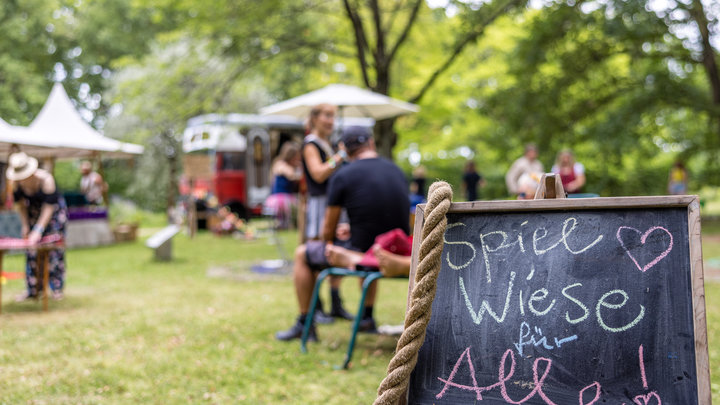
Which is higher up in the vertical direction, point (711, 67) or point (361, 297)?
point (711, 67)

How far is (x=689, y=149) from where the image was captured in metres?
16.9

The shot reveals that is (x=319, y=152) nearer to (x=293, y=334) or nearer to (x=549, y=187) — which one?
(x=293, y=334)

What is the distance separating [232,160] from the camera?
19.2 m

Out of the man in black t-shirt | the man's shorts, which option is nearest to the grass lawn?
the man's shorts

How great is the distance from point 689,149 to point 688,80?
197 cm

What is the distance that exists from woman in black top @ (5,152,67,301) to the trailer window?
12.3 metres

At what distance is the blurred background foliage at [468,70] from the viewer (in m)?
12.5

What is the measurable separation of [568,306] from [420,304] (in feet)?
1.46

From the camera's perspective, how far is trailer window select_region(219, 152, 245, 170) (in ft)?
62.9

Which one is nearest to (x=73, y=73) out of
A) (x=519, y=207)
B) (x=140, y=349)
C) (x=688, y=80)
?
(x=688, y=80)

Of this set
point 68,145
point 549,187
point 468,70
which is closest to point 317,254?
point 549,187

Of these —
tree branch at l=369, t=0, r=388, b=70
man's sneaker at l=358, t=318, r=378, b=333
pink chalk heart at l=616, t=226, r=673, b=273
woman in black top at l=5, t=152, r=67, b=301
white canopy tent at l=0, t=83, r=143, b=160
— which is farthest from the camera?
tree branch at l=369, t=0, r=388, b=70

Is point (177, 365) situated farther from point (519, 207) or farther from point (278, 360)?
point (519, 207)

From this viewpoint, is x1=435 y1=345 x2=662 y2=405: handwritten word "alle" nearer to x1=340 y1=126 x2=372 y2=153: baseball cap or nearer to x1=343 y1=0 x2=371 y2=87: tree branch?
x1=340 y1=126 x2=372 y2=153: baseball cap
